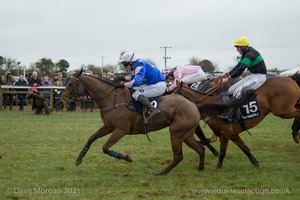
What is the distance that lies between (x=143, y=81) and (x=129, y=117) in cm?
80

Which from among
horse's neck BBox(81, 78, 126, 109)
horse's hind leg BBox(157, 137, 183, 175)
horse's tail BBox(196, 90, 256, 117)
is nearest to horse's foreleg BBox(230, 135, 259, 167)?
horse's tail BBox(196, 90, 256, 117)

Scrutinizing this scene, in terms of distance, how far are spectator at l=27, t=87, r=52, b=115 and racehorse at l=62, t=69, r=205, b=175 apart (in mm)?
11658

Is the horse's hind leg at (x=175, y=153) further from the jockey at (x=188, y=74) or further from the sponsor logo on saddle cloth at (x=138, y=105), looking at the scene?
the jockey at (x=188, y=74)

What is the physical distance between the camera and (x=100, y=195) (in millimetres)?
6473

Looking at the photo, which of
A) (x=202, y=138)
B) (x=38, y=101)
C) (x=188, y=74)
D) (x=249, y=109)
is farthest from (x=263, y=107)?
(x=38, y=101)

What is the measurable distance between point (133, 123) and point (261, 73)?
2987 millimetres

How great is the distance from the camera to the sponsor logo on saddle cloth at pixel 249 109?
8992mm

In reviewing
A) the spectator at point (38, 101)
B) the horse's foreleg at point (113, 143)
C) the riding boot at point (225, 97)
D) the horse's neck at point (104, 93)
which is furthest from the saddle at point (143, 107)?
the spectator at point (38, 101)

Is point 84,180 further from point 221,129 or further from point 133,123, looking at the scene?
point 221,129

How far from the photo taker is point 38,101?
2002cm

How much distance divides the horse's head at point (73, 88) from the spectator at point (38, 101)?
1158cm

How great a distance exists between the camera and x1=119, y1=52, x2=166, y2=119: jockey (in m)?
8.17

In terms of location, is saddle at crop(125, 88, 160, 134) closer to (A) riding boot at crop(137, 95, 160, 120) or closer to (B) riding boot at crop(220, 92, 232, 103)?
(A) riding boot at crop(137, 95, 160, 120)

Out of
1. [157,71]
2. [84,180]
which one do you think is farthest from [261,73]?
[84,180]
